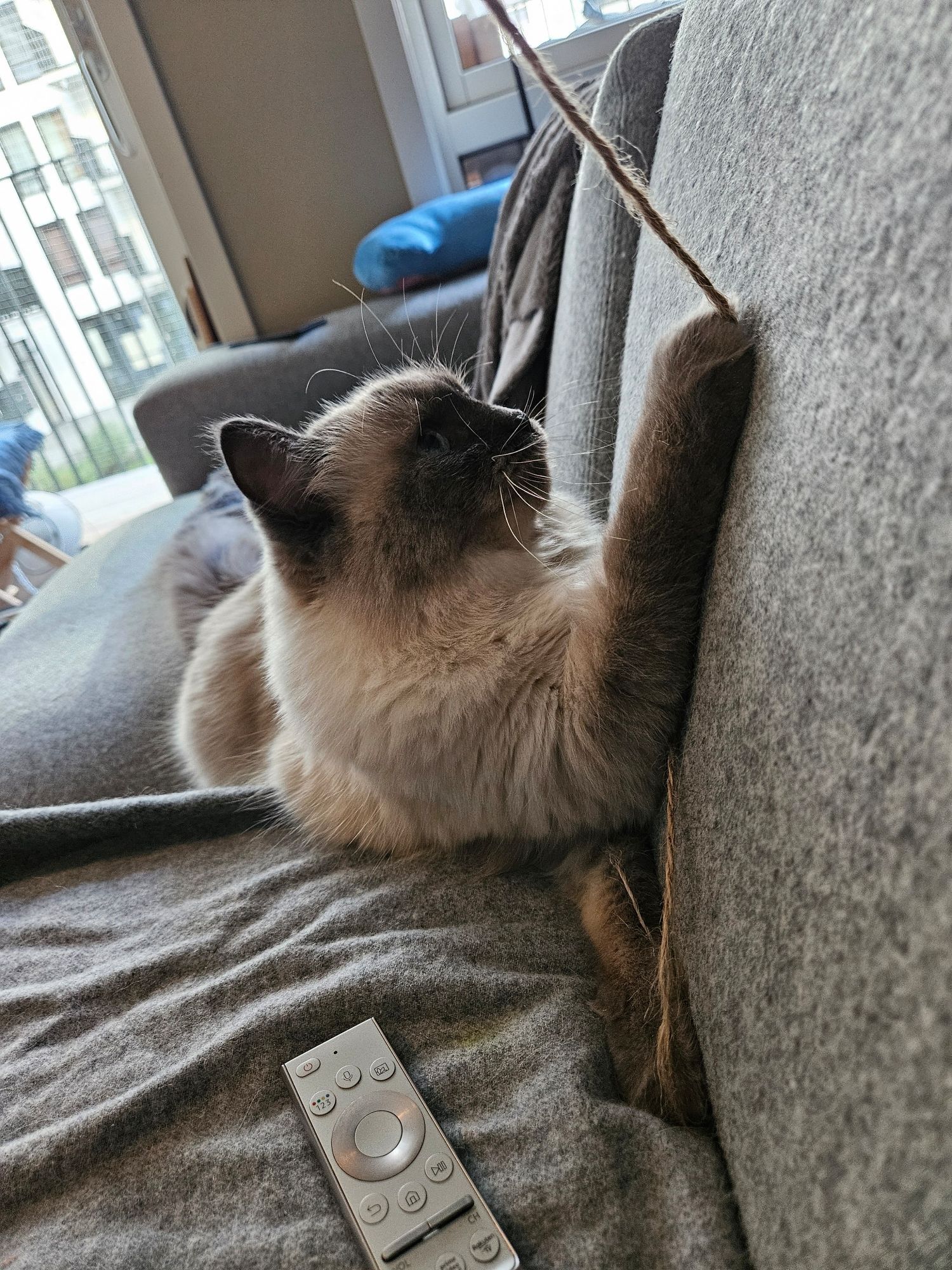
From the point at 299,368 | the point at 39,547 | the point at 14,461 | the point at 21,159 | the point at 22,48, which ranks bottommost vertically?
the point at 39,547

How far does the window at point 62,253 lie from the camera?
3.41m

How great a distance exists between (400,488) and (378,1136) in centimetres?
70

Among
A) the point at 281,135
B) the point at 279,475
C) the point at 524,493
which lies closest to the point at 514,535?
the point at 524,493

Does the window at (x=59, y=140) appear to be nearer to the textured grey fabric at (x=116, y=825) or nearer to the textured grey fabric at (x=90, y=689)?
the textured grey fabric at (x=90, y=689)

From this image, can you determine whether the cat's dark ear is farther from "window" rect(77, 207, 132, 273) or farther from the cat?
"window" rect(77, 207, 132, 273)

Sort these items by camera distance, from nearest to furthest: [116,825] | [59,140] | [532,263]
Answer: [116,825] → [532,263] → [59,140]

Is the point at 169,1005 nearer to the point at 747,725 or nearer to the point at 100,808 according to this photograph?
the point at 100,808

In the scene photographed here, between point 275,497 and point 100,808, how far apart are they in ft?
1.68

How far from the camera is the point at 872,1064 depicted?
1.22 ft

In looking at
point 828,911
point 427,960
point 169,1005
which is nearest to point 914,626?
point 828,911

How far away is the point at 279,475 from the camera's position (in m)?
1.02

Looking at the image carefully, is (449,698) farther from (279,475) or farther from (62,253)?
(62,253)

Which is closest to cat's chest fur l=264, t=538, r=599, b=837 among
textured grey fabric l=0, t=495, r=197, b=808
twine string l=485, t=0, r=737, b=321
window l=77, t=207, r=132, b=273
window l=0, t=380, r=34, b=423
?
twine string l=485, t=0, r=737, b=321

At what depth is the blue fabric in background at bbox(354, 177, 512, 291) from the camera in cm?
247
